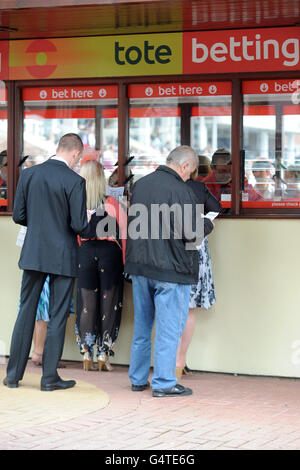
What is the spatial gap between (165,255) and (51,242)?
90 cm

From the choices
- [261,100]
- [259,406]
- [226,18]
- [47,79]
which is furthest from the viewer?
[47,79]

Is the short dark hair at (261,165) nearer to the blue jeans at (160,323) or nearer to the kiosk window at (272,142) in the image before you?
the kiosk window at (272,142)

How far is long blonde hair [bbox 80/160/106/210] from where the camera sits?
7711 mm

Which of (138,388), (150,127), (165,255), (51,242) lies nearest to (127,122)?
(150,127)

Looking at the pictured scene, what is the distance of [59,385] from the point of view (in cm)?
695

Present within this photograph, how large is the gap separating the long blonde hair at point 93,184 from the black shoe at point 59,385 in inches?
62.6

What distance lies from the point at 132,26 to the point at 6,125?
5.48ft

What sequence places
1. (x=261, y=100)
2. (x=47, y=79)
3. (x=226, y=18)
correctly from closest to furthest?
1. (x=226, y=18)
2. (x=261, y=100)
3. (x=47, y=79)

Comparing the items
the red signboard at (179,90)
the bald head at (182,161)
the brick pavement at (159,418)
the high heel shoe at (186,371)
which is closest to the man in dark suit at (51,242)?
the brick pavement at (159,418)

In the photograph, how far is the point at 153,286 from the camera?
673 cm

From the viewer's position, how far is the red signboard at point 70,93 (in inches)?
328

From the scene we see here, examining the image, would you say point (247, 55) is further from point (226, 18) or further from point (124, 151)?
point (124, 151)

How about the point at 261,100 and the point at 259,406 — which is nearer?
the point at 259,406

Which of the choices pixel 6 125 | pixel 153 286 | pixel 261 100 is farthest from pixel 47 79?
pixel 153 286
